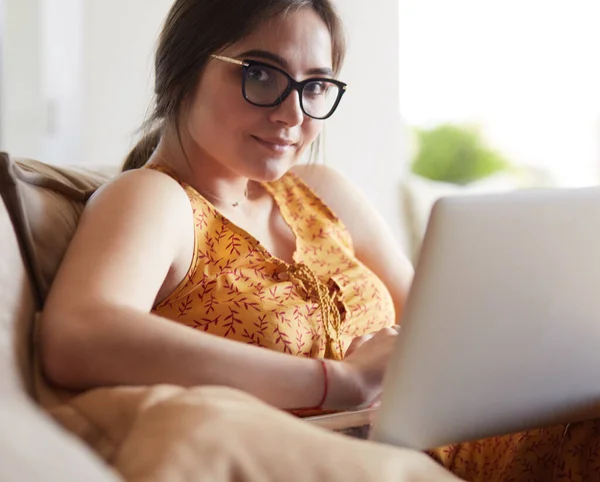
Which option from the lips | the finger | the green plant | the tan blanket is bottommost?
the green plant

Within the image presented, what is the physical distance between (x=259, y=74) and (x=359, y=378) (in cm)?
54

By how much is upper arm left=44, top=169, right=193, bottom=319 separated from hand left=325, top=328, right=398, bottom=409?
0.86 feet

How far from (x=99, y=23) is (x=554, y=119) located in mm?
2170

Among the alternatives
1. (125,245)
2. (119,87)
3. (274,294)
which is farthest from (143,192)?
(119,87)

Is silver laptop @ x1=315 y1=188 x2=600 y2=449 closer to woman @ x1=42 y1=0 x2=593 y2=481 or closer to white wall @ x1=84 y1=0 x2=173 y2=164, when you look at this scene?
woman @ x1=42 y1=0 x2=593 y2=481

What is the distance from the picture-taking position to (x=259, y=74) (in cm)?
139

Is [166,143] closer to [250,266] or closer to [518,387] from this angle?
[250,266]

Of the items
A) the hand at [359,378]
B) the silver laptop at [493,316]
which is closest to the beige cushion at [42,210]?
the hand at [359,378]

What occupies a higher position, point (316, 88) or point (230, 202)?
point (316, 88)

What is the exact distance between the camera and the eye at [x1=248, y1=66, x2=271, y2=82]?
139 cm

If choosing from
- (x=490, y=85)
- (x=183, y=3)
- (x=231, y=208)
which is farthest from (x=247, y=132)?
(x=490, y=85)

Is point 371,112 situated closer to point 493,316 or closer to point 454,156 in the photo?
point 454,156

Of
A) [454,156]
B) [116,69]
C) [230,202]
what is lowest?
[454,156]

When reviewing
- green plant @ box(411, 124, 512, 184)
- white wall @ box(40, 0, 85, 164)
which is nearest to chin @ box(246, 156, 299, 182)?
white wall @ box(40, 0, 85, 164)
